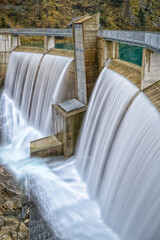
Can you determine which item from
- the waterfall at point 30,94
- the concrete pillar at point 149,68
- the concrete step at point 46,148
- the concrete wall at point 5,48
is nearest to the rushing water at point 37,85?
the waterfall at point 30,94

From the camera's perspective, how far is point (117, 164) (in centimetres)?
961

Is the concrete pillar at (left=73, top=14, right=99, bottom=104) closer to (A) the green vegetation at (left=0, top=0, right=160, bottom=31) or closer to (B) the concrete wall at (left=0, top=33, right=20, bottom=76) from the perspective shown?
(B) the concrete wall at (left=0, top=33, right=20, bottom=76)

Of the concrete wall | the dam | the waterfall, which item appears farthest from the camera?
the concrete wall

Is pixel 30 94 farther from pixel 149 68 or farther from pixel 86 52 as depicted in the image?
pixel 149 68

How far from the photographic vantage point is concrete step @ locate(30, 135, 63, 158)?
14135 mm

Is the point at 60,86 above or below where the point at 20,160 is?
above

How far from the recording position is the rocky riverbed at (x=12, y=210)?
8773 mm

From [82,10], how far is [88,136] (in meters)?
66.6

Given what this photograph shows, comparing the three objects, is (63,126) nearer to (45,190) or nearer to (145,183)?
(45,190)

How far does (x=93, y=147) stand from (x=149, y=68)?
4.72 m

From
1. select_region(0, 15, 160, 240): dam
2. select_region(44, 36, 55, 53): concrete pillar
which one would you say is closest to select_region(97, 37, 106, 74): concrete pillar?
select_region(0, 15, 160, 240): dam

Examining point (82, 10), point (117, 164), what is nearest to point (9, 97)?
point (117, 164)

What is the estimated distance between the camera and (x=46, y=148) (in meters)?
14.3

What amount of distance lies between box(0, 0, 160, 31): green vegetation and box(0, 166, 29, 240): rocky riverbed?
52.8 meters
